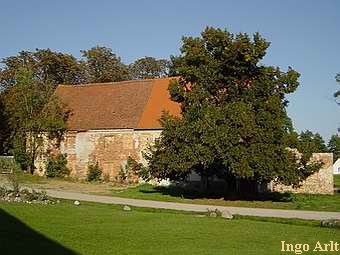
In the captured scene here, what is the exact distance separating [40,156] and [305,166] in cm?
2734

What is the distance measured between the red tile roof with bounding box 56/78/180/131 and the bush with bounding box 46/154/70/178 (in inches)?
127

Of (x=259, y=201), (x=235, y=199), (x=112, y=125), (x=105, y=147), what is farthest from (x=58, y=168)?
(x=259, y=201)

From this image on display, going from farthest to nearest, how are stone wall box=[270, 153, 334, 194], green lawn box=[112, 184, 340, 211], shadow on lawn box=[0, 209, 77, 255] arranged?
stone wall box=[270, 153, 334, 194], green lawn box=[112, 184, 340, 211], shadow on lawn box=[0, 209, 77, 255]

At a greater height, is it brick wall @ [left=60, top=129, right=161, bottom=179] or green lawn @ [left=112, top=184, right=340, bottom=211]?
brick wall @ [left=60, top=129, right=161, bottom=179]

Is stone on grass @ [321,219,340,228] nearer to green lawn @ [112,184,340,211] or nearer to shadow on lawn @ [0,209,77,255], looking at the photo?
green lawn @ [112,184,340,211]

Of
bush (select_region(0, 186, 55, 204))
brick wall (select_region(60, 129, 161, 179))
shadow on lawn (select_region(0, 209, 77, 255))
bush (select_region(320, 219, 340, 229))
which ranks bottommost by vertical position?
shadow on lawn (select_region(0, 209, 77, 255))

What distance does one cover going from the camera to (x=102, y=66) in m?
70.9

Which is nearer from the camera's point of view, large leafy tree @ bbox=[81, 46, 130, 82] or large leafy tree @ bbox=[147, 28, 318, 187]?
large leafy tree @ bbox=[147, 28, 318, 187]

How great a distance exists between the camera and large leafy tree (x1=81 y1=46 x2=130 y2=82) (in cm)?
7012

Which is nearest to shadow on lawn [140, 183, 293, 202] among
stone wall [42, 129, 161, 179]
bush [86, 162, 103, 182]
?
stone wall [42, 129, 161, 179]

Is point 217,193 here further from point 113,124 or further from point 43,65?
point 43,65

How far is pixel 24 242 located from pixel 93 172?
113 feet

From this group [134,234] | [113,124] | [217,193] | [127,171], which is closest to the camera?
[134,234]

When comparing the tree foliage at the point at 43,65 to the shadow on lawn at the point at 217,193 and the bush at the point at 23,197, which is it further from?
the bush at the point at 23,197
